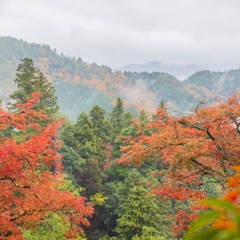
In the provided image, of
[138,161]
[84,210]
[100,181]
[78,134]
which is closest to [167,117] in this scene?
[138,161]

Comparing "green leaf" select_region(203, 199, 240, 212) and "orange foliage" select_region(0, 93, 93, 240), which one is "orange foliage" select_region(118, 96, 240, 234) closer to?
"orange foliage" select_region(0, 93, 93, 240)

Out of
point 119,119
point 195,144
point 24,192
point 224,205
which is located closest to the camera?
point 224,205

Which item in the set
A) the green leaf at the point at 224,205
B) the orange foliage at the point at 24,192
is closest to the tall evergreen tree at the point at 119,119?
the orange foliage at the point at 24,192

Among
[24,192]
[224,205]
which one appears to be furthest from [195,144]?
[224,205]

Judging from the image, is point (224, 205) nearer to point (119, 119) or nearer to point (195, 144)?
point (195, 144)

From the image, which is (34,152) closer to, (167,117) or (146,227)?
(167,117)

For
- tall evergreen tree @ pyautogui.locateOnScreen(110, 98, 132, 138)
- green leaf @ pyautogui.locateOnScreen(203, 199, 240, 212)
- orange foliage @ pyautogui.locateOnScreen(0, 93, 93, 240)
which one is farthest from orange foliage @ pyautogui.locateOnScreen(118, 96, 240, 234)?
tall evergreen tree @ pyautogui.locateOnScreen(110, 98, 132, 138)

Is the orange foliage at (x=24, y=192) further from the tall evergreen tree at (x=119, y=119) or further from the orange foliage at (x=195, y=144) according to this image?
the tall evergreen tree at (x=119, y=119)

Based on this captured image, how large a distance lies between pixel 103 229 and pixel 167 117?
64.8ft

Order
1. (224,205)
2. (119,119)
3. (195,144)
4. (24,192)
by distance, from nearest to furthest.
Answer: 1. (224,205)
2. (195,144)
3. (24,192)
4. (119,119)

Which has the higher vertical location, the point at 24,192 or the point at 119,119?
the point at 119,119

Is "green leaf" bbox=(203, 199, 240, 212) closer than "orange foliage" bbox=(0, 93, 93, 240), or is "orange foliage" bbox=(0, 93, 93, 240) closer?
"green leaf" bbox=(203, 199, 240, 212)

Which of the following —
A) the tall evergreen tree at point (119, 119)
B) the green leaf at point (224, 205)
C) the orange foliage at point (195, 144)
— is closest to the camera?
the green leaf at point (224, 205)

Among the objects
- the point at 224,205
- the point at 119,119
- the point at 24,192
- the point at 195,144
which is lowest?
the point at 24,192
